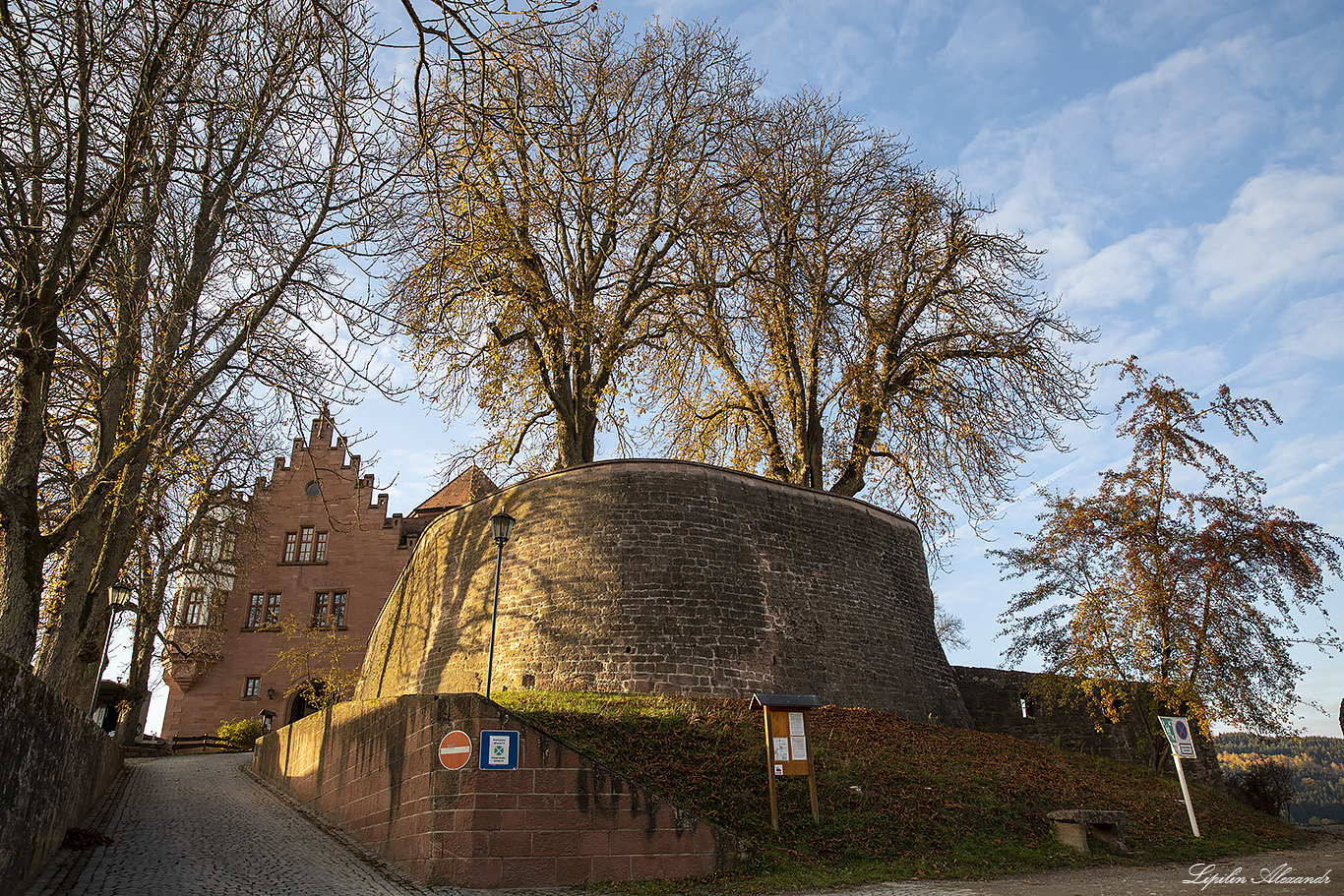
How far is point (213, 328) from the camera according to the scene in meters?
11.0

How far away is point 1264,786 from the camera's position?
21.0m

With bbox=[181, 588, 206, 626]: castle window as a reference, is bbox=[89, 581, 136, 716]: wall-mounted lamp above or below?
below

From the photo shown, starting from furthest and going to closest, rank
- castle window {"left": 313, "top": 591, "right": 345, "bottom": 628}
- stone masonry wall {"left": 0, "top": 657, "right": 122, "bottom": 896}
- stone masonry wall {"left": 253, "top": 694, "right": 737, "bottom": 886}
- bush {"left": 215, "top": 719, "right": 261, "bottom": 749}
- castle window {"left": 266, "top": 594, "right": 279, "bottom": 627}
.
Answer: castle window {"left": 266, "top": 594, "right": 279, "bottom": 627} < castle window {"left": 313, "top": 591, "right": 345, "bottom": 628} < bush {"left": 215, "top": 719, "right": 261, "bottom": 749} < stone masonry wall {"left": 253, "top": 694, "right": 737, "bottom": 886} < stone masonry wall {"left": 0, "top": 657, "right": 122, "bottom": 896}

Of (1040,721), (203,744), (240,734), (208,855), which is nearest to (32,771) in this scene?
(208,855)

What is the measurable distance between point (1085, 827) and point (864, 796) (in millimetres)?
2741

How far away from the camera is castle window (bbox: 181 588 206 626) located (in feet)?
101

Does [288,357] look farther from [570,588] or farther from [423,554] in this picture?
[423,554]

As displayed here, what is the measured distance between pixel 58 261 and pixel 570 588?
942 centimetres

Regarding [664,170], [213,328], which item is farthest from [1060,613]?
[213,328]

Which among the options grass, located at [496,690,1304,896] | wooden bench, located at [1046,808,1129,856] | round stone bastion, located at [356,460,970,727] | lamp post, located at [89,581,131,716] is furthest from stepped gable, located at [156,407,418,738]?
wooden bench, located at [1046,808,1129,856]

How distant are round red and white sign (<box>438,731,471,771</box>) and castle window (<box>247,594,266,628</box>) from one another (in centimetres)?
2533

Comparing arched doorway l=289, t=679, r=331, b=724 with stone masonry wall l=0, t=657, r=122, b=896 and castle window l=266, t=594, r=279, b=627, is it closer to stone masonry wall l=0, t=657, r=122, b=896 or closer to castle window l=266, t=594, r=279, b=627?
castle window l=266, t=594, r=279, b=627

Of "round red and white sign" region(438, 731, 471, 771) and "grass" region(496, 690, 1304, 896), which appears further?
"grass" region(496, 690, 1304, 896)

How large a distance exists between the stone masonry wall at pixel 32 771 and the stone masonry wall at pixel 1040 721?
17.3 metres
